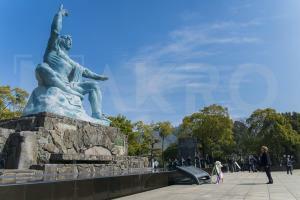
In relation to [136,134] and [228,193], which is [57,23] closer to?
[228,193]

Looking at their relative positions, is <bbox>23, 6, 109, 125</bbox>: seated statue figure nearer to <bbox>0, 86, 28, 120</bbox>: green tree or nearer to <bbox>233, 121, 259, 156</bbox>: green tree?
<bbox>0, 86, 28, 120</bbox>: green tree

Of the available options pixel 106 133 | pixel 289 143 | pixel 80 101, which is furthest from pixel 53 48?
pixel 289 143

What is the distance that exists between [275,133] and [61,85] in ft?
110

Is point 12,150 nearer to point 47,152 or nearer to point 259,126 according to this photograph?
point 47,152

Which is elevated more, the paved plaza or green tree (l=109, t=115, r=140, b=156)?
green tree (l=109, t=115, r=140, b=156)

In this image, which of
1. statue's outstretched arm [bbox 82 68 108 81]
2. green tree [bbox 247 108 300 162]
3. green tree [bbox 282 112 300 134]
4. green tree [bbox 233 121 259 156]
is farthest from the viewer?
green tree [bbox 282 112 300 134]

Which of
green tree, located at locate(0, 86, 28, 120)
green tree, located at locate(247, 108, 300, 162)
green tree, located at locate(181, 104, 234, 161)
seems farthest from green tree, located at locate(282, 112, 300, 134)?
green tree, located at locate(0, 86, 28, 120)

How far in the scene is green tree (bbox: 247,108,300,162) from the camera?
155 feet

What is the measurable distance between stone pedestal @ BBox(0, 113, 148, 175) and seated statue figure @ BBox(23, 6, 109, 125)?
A: 117cm

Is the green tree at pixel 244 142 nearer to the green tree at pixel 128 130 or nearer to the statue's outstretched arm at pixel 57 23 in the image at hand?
the green tree at pixel 128 130

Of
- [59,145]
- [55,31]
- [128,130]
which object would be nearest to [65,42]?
[55,31]

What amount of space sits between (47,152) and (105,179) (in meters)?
8.20

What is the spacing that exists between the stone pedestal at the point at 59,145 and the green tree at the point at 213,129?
91.0 feet

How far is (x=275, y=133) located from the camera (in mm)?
47406
